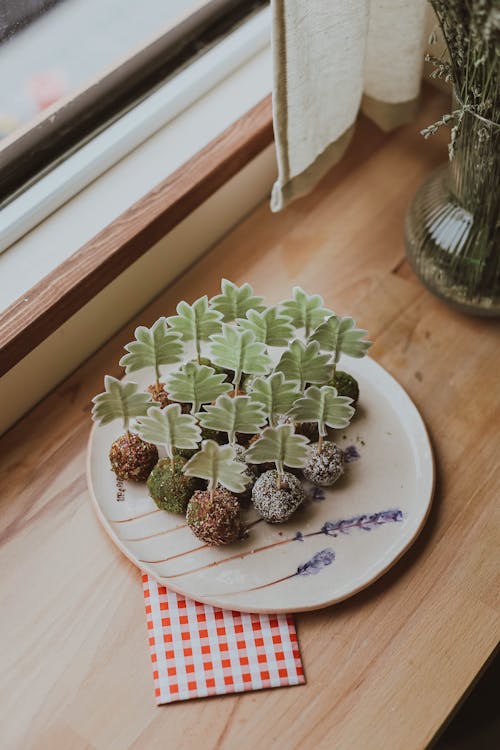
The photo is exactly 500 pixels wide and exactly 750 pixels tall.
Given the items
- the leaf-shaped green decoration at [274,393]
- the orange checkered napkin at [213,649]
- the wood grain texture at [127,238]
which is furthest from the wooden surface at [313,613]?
the leaf-shaped green decoration at [274,393]

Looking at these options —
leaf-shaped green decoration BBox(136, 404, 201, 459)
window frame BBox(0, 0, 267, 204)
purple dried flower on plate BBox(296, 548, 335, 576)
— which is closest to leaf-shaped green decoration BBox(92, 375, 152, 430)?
leaf-shaped green decoration BBox(136, 404, 201, 459)

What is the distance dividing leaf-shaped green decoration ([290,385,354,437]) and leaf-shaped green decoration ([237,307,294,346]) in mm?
90

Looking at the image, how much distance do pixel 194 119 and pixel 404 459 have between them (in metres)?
0.58

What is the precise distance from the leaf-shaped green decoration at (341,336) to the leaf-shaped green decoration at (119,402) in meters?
0.20

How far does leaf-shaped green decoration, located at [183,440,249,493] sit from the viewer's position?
0.82 metres

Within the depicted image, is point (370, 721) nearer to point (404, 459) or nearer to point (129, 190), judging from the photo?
point (404, 459)

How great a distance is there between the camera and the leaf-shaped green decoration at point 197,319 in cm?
95

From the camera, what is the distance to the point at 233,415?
86cm

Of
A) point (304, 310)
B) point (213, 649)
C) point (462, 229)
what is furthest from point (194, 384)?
point (462, 229)

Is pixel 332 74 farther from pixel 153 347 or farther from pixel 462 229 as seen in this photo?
pixel 153 347

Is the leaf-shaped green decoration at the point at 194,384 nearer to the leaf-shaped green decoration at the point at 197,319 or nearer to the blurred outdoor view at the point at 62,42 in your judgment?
the leaf-shaped green decoration at the point at 197,319

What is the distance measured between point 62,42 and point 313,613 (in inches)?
32.4

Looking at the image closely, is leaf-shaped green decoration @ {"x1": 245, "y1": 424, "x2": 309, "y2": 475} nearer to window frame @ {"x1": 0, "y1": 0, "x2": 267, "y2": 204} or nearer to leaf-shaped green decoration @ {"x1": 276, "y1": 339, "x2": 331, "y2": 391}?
leaf-shaped green decoration @ {"x1": 276, "y1": 339, "x2": 331, "y2": 391}

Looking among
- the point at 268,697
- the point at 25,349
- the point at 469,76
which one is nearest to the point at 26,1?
the point at 25,349
